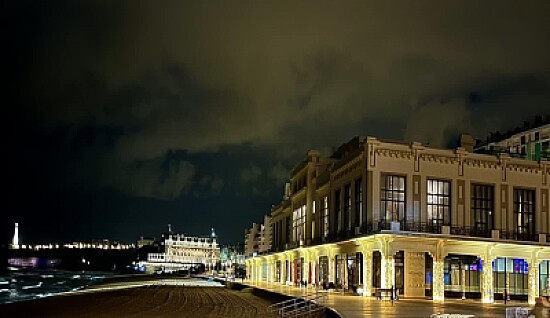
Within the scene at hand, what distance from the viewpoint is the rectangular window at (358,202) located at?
45.5 meters

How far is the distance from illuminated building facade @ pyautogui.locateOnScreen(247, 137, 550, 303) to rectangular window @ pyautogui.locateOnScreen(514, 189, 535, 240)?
0.23ft

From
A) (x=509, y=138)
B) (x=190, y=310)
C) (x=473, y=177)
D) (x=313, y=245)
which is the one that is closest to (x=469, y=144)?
(x=473, y=177)

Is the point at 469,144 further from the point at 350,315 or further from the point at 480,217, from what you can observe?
the point at 350,315

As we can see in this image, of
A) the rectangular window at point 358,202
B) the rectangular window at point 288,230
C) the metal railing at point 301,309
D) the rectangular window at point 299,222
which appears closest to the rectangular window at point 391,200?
the rectangular window at point 358,202

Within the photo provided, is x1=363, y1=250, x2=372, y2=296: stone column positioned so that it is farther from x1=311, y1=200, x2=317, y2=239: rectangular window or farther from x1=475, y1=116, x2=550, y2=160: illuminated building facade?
x1=475, y1=116, x2=550, y2=160: illuminated building facade

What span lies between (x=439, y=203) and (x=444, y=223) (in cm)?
138

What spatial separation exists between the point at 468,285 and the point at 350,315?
2155cm

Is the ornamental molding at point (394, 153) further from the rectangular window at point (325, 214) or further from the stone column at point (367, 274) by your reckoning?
the rectangular window at point (325, 214)

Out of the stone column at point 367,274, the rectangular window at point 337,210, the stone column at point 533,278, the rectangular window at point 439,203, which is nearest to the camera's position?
the stone column at point 367,274

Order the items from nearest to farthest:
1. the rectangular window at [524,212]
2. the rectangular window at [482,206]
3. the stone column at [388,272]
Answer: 1. the stone column at [388,272]
2. the rectangular window at [482,206]
3. the rectangular window at [524,212]

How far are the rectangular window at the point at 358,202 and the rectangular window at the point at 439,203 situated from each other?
4599mm

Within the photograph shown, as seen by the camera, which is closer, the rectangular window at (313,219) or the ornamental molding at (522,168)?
the ornamental molding at (522,168)

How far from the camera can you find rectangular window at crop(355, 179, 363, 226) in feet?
149

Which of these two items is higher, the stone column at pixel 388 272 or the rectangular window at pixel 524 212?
the rectangular window at pixel 524 212
